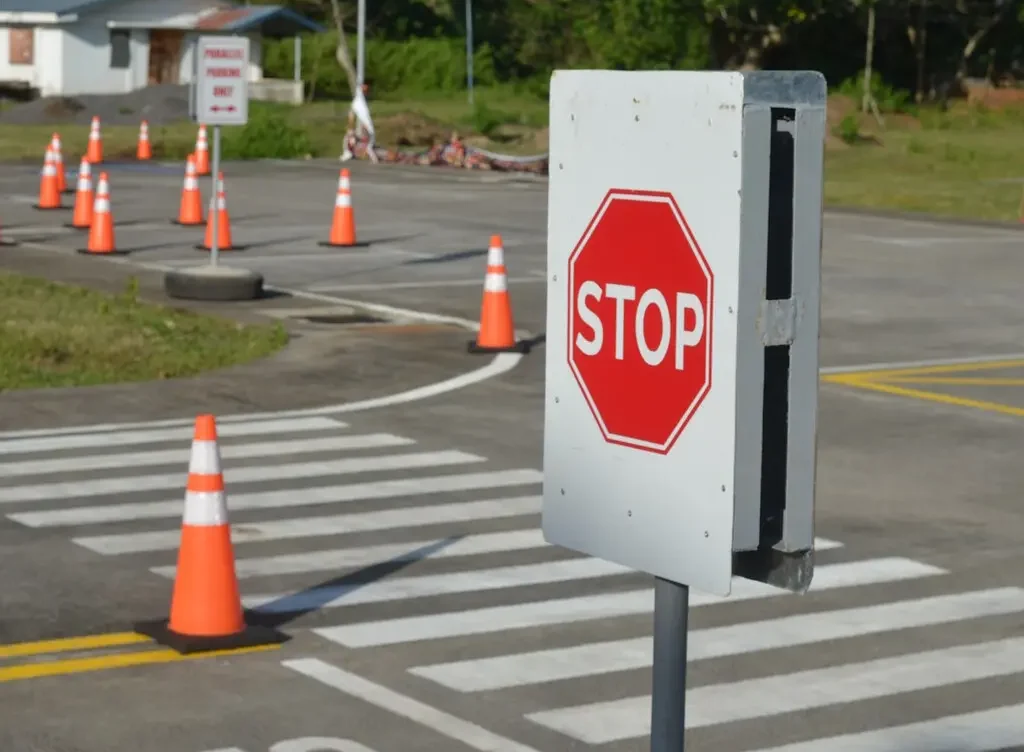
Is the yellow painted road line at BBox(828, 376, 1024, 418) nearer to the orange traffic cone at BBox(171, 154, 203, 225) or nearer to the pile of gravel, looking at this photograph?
the orange traffic cone at BBox(171, 154, 203, 225)

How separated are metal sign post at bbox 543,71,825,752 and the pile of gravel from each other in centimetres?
6023

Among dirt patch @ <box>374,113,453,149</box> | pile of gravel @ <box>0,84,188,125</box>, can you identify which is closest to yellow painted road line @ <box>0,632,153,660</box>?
dirt patch @ <box>374,113,453,149</box>

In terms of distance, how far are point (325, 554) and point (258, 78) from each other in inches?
2788

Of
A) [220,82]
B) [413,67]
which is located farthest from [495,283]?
[413,67]

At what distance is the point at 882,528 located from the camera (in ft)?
35.6

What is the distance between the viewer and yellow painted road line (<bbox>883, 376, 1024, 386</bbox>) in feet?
53.0

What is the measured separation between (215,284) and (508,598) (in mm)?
11717

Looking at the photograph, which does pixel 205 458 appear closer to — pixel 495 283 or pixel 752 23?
pixel 495 283

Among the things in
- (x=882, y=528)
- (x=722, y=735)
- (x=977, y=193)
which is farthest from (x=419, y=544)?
(x=977, y=193)

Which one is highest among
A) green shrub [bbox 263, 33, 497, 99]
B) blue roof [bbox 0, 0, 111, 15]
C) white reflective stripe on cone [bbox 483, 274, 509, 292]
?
blue roof [bbox 0, 0, 111, 15]

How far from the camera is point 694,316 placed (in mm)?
3705

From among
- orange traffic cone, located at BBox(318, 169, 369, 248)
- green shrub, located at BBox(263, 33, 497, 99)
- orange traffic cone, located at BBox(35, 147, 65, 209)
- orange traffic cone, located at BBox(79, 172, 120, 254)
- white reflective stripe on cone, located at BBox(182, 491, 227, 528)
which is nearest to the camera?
white reflective stripe on cone, located at BBox(182, 491, 227, 528)

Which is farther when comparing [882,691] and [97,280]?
[97,280]

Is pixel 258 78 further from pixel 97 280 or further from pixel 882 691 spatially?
pixel 882 691
